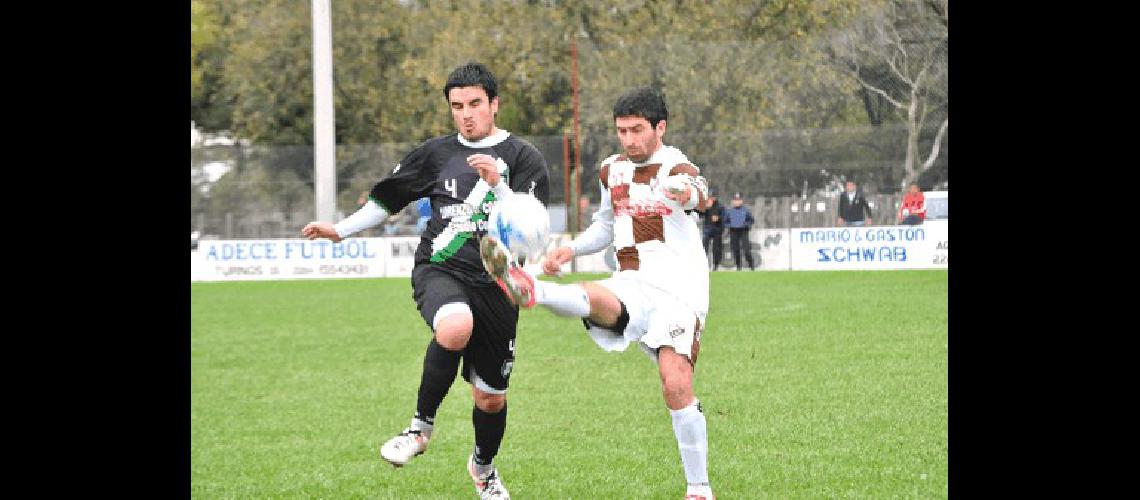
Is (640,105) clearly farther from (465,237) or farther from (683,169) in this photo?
(465,237)

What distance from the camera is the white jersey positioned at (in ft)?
24.2

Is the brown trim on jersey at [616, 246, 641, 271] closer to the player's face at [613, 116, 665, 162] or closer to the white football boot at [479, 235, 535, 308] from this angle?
the player's face at [613, 116, 665, 162]

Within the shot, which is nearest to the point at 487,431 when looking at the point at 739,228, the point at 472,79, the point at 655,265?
the point at 655,265

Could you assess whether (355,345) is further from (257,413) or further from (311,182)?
(311,182)

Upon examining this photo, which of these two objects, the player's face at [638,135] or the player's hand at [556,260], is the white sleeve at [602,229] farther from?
the player's hand at [556,260]

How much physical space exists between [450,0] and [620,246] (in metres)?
37.4

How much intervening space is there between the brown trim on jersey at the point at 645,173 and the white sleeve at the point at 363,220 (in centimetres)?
151

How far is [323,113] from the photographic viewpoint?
28.0m

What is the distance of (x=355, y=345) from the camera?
1600 cm

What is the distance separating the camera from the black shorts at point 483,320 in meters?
7.38

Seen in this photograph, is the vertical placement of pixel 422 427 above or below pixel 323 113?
below

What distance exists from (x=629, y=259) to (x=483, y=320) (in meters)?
0.91

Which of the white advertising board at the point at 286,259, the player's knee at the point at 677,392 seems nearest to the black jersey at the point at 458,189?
the player's knee at the point at 677,392
